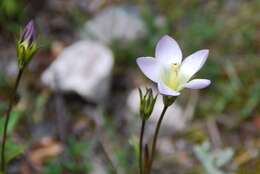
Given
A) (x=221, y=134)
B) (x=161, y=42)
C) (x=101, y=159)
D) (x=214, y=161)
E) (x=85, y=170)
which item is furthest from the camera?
(x=221, y=134)

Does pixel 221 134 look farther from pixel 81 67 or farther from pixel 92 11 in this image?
pixel 92 11

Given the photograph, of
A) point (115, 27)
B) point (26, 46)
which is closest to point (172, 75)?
point (26, 46)

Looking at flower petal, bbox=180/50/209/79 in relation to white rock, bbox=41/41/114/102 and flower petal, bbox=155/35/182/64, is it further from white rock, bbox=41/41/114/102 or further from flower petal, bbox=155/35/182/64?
white rock, bbox=41/41/114/102

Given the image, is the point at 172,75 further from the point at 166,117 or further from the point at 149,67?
the point at 166,117

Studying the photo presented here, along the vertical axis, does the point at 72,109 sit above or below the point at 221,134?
above

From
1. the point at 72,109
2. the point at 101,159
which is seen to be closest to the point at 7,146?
the point at 101,159

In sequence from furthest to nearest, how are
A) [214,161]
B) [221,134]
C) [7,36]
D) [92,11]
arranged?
[92,11] → [7,36] → [221,134] → [214,161]
